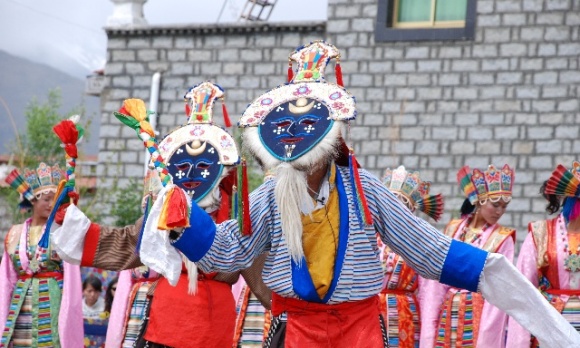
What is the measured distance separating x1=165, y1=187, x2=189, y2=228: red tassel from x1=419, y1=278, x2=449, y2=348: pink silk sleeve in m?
3.87

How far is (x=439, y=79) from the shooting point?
1519 cm

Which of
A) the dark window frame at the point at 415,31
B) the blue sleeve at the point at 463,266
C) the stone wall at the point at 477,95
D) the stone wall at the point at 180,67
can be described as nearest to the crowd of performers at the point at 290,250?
the blue sleeve at the point at 463,266

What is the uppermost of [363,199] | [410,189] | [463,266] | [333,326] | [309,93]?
[309,93]

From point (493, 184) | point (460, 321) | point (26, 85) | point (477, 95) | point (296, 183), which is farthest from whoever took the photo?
point (26, 85)

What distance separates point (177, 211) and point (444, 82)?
34.2ft

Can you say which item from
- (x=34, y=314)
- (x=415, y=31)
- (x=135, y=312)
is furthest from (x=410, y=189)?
(x=415, y=31)

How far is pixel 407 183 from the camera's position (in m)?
8.99

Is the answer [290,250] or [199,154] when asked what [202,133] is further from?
[290,250]

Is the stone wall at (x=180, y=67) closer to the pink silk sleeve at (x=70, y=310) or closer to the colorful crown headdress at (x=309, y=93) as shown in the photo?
the pink silk sleeve at (x=70, y=310)

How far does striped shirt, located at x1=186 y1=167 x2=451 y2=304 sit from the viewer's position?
210 inches

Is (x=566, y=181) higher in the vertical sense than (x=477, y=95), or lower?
lower

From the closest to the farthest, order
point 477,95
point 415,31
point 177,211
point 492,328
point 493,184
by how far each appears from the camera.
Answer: point 177,211
point 492,328
point 493,184
point 477,95
point 415,31

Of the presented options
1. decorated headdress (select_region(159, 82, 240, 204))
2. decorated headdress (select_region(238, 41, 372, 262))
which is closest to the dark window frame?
decorated headdress (select_region(159, 82, 240, 204))

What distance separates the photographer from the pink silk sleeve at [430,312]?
8695mm
